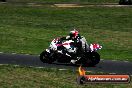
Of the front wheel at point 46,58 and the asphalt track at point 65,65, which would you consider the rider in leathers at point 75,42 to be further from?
the front wheel at point 46,58

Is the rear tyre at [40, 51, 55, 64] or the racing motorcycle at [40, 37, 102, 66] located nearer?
the racing motorcycle at [40, 37, 102, 66]

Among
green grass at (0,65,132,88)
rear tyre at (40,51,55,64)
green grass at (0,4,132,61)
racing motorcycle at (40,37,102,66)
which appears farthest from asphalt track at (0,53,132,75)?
green grass at (0,4,132,61)

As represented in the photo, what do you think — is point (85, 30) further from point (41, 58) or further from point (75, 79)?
point (75, 79)

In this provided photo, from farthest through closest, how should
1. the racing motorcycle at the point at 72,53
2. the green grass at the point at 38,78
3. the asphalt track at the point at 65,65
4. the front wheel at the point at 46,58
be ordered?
the front wheel at the point at 46,58 → the racing motorcycle at the point at 72,53 → the asphalt track at the point at 65,65 → the green grass at the point at 38,78

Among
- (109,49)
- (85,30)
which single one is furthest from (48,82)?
(85,30)

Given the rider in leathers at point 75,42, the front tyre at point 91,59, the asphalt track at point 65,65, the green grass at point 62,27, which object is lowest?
the green grass at point 62,27

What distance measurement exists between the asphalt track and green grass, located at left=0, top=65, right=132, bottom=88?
4.90ft

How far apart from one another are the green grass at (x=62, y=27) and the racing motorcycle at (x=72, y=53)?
410 centimetres

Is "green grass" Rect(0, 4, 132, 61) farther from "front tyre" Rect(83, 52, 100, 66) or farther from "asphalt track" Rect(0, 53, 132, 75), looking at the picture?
"front tyre" Rect(83, 52, 100, 66)

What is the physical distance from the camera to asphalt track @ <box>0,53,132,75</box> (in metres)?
26.0

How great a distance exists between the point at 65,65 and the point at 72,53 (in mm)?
918

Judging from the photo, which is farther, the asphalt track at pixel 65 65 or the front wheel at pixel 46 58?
the front wheel at pixel 46 58

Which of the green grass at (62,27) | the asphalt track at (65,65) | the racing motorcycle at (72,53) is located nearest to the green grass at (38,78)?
the asphalt track at (65,65)

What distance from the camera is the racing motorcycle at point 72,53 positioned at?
26.7m
